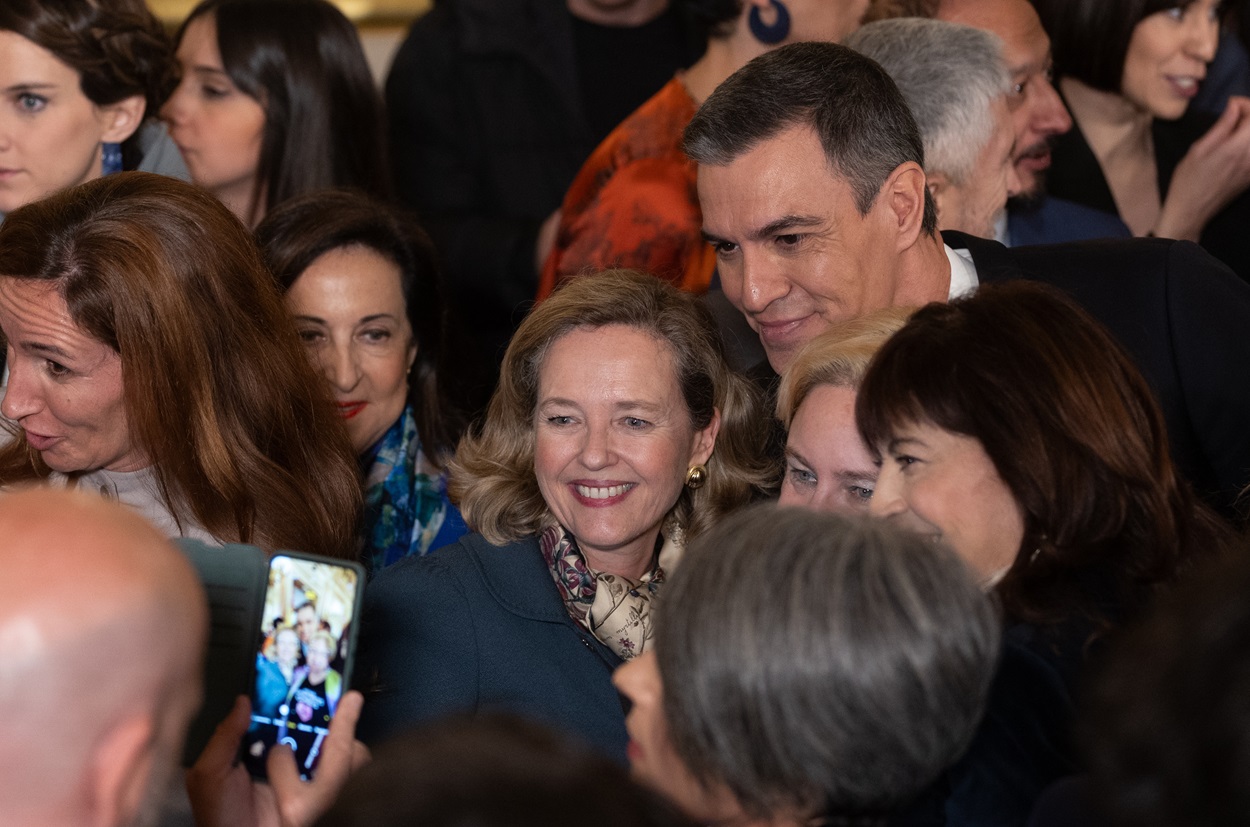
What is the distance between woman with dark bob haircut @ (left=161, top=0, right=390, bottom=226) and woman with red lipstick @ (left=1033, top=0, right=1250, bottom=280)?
1.69 metres

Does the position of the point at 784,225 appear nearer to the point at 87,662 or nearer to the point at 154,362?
the point at 154,362

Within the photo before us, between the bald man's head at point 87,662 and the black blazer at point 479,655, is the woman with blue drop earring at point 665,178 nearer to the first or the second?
the black blazer at point 479,655

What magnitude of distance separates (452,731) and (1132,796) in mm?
514

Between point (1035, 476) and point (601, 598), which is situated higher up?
point (1035, 476)

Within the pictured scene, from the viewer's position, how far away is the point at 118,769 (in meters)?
1.25

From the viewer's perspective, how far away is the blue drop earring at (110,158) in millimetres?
3156

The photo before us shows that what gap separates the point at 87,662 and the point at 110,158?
2181mm

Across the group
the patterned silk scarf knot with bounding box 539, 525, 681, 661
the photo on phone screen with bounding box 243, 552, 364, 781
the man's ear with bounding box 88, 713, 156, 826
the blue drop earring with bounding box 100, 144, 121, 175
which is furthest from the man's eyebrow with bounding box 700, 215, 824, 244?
the man's ear with bounding box 88, 713, 156, 826

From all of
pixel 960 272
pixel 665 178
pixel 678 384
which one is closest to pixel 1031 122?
pixel 960 272

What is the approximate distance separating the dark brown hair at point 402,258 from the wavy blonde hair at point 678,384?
1.88 ft

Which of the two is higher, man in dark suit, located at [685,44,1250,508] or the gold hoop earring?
man in dark suit, located at [685,44,1250,508]

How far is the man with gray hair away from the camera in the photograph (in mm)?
2965

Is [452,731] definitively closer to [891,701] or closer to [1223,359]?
[891,701]

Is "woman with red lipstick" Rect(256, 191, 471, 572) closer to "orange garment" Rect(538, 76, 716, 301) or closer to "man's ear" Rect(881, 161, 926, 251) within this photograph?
"orange garment" Rect(538, 76, 716, 301)
